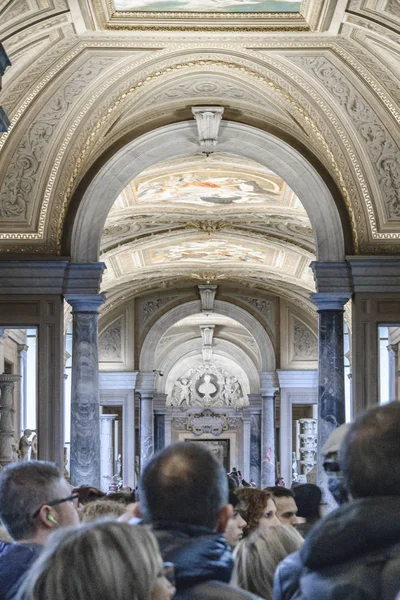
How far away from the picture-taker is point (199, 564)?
309 centimetres

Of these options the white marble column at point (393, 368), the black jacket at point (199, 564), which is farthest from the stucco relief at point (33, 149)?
the black jacket at point (199, 564)

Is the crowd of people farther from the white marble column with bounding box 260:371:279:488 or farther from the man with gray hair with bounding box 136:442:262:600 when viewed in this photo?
the white marble column with bounding box 260:371:279:488

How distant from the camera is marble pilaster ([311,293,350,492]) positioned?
1706cm

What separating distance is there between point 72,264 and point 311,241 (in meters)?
9.84

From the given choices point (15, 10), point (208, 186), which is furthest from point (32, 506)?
point (208, 186)

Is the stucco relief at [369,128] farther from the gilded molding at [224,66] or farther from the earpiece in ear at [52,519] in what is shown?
the earpiece in ear at [52,519]

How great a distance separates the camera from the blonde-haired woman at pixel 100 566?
7.79 feet

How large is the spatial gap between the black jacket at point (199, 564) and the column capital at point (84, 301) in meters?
14.0

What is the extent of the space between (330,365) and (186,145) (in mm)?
3864

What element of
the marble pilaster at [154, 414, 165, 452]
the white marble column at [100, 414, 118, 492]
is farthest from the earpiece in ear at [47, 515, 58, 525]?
the marble pilaster at [154, 414, 165, 452]

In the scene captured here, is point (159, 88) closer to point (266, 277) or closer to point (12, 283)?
point (12, 283)

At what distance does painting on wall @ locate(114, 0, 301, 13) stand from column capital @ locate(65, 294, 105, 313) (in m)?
4.68

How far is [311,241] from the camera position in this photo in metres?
25.8

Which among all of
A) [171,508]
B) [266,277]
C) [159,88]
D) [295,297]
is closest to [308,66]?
[159,88]
